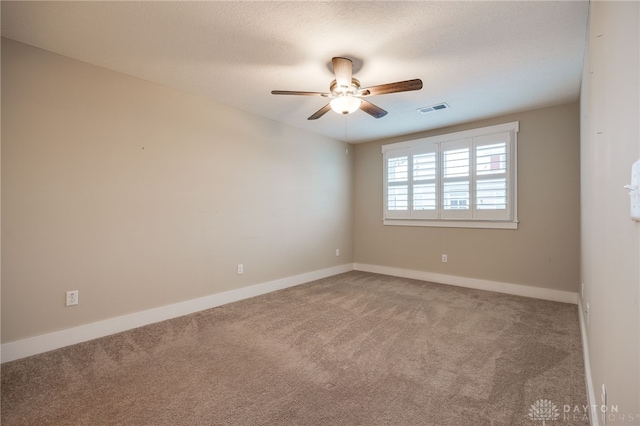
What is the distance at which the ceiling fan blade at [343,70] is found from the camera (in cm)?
223

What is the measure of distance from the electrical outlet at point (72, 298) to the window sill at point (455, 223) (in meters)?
4.32

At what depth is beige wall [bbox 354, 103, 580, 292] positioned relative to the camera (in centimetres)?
356

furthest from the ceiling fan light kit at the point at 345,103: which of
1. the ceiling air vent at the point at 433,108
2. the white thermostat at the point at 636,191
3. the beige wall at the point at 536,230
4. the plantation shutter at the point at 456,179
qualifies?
the beige wall at the point at 536,230

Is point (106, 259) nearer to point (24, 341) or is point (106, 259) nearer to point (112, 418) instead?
point (24, 341)

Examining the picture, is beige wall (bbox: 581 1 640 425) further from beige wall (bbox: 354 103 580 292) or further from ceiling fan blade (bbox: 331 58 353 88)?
beige wall (bbox: 354 103 580 292)

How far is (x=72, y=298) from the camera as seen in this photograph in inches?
99.3

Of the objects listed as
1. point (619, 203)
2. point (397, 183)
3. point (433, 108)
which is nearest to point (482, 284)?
point (397, 183)

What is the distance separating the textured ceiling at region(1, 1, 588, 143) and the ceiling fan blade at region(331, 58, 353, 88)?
0.17 meters

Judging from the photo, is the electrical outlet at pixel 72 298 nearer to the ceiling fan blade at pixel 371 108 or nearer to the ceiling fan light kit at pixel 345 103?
the ceiling fan light kit at pixel 345 103

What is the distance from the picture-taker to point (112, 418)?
1.59m

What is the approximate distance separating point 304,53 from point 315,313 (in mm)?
2606

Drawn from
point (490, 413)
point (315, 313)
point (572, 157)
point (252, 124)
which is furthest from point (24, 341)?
point (572, 157)

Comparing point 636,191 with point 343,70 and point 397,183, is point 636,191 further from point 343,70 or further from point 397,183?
point 397,183

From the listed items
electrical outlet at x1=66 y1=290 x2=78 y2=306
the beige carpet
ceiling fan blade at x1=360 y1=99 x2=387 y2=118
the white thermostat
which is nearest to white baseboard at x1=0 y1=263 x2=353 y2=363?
the beige carpet
